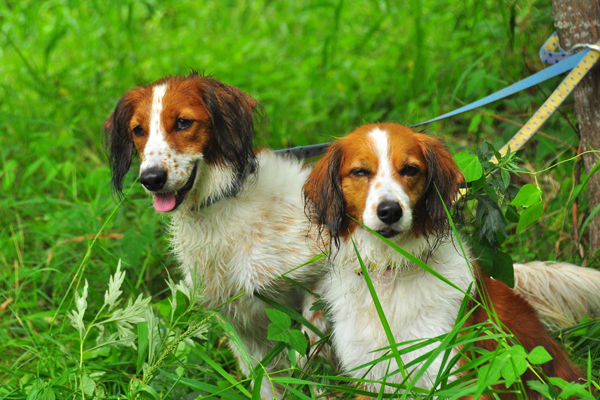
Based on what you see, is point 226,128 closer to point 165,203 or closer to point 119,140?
point 165,203

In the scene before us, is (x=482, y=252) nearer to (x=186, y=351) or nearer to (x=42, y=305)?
(x=186, y=351)

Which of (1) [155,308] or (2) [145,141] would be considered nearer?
(2) [145,141]

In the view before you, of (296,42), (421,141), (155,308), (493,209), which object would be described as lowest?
(155,308)

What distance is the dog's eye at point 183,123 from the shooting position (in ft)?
9.11

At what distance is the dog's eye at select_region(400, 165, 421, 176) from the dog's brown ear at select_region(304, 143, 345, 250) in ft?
0.98

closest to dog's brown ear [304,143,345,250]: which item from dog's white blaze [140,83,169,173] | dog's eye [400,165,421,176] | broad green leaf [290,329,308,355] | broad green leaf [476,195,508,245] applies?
dog's eye [400,165,421,176]

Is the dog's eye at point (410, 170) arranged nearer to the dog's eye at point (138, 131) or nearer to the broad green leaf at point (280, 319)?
the broad green leaf at point (280, 319)

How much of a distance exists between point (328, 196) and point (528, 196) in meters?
0.84

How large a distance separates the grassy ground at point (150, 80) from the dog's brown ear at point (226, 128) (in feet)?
0.79

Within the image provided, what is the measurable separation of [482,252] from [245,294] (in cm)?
121

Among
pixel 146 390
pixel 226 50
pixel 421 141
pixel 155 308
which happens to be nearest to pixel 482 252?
pixel 421 141

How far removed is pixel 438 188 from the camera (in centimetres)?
245

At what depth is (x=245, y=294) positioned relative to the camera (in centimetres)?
294

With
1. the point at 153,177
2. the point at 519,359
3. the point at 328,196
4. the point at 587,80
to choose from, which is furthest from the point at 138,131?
the point at 587,80
